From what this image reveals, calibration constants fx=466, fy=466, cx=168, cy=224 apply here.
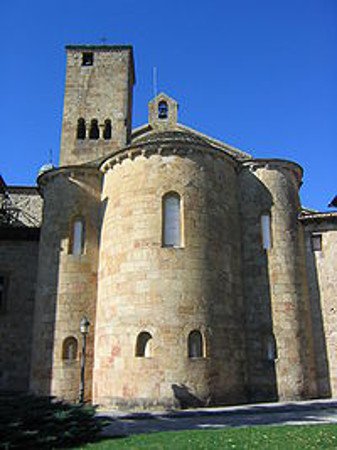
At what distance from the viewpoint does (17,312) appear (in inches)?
871

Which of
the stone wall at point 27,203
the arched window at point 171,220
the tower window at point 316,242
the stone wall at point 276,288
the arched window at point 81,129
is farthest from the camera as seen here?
the stone wall at point 27,203

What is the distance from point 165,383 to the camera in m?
15.4

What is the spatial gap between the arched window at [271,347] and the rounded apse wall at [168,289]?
1183mm

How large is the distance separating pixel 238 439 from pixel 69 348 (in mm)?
10204

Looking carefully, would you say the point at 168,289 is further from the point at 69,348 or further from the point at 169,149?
the point at 169,149

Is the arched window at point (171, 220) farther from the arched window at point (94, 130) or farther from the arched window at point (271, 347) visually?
the arched window at point (94, 130)

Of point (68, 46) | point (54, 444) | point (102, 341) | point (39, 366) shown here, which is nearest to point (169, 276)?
point (102, 341)

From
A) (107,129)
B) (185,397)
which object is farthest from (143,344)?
(107,129)

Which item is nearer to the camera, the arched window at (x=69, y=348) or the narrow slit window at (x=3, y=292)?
the arched window at (x=69, y=348)

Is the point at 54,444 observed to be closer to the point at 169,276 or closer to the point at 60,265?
the point at 169,276

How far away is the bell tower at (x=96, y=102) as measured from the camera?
27.5 m

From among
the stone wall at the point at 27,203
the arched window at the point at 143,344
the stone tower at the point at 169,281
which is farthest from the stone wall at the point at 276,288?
the stone wall at the point at 27,203

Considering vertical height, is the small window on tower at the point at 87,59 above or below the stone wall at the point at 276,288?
above

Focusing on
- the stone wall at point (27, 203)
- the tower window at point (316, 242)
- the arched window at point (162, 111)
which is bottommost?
the tower window at point (316, 242)
